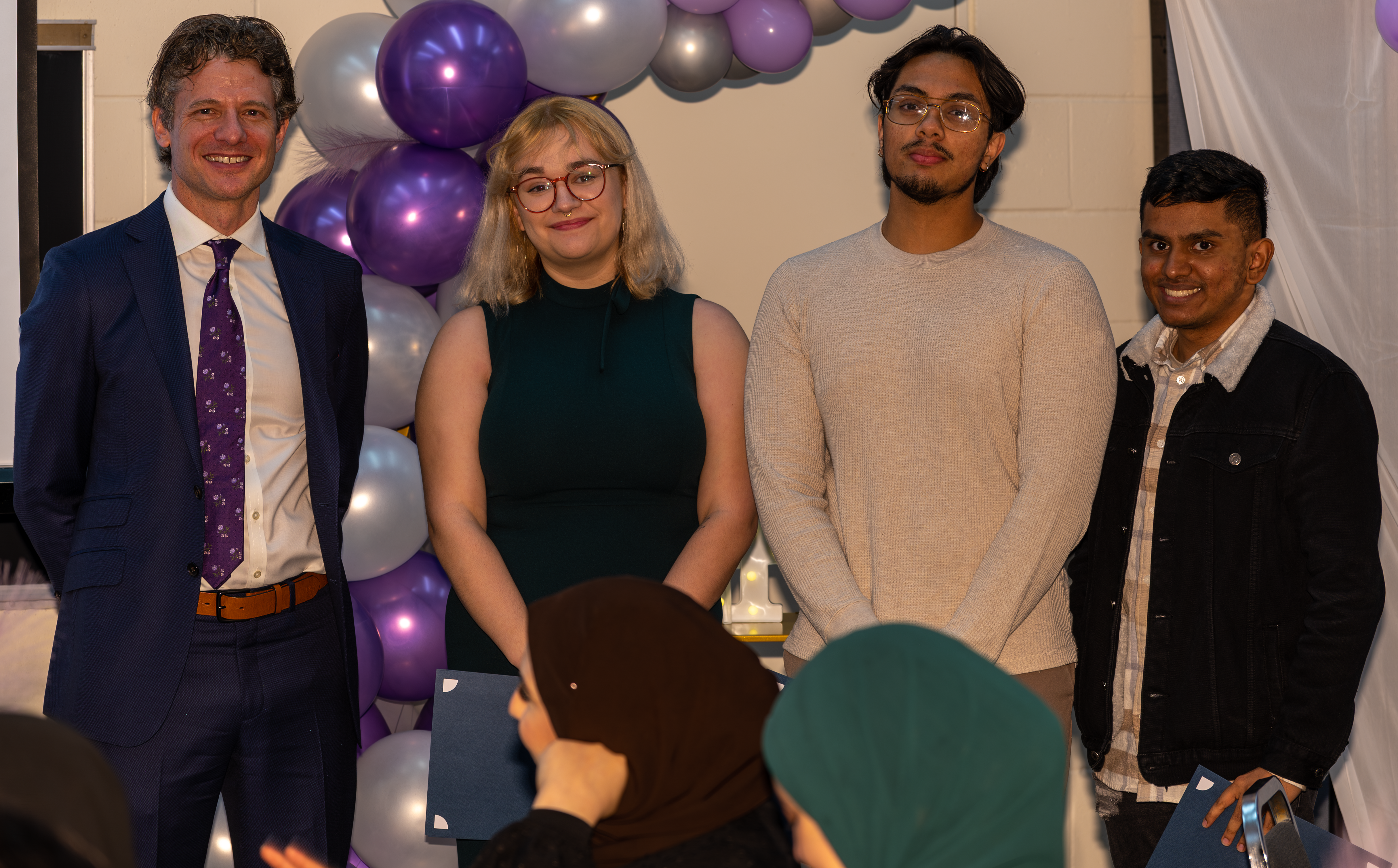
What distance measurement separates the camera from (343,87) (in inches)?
107

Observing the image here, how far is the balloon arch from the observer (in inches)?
101

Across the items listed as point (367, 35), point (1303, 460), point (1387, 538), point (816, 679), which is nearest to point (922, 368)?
point (1303, 460)

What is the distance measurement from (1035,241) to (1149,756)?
0.83 meters

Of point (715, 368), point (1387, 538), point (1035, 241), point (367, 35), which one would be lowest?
point (1387, 538)

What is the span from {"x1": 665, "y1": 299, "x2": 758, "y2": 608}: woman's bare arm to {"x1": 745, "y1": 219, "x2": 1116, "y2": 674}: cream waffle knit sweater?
0.10 m

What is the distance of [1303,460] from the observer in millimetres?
1784

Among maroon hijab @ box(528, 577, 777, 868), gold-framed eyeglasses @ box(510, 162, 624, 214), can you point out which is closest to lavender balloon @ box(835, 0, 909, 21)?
gold-framed eyeglasses @ box(510, 162, 624, 214)

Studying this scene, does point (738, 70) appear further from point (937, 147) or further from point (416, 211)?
point (937, 147)

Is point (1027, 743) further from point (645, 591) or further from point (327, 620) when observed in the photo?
point (327, 620)

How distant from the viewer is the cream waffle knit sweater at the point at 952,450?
1.79 m

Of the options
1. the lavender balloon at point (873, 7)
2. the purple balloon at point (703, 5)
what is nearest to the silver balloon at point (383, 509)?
the purple balloon at point (703, 5)

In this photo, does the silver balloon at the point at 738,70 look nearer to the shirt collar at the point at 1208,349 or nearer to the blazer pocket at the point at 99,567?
the shirt collar at the point at 1208,349

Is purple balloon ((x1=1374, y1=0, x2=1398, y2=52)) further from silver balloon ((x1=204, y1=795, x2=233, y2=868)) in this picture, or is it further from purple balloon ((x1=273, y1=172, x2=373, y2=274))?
silver balloon ((x1=204, y1=795, x2=233, y2=868))

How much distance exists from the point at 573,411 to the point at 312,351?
1.56ft
